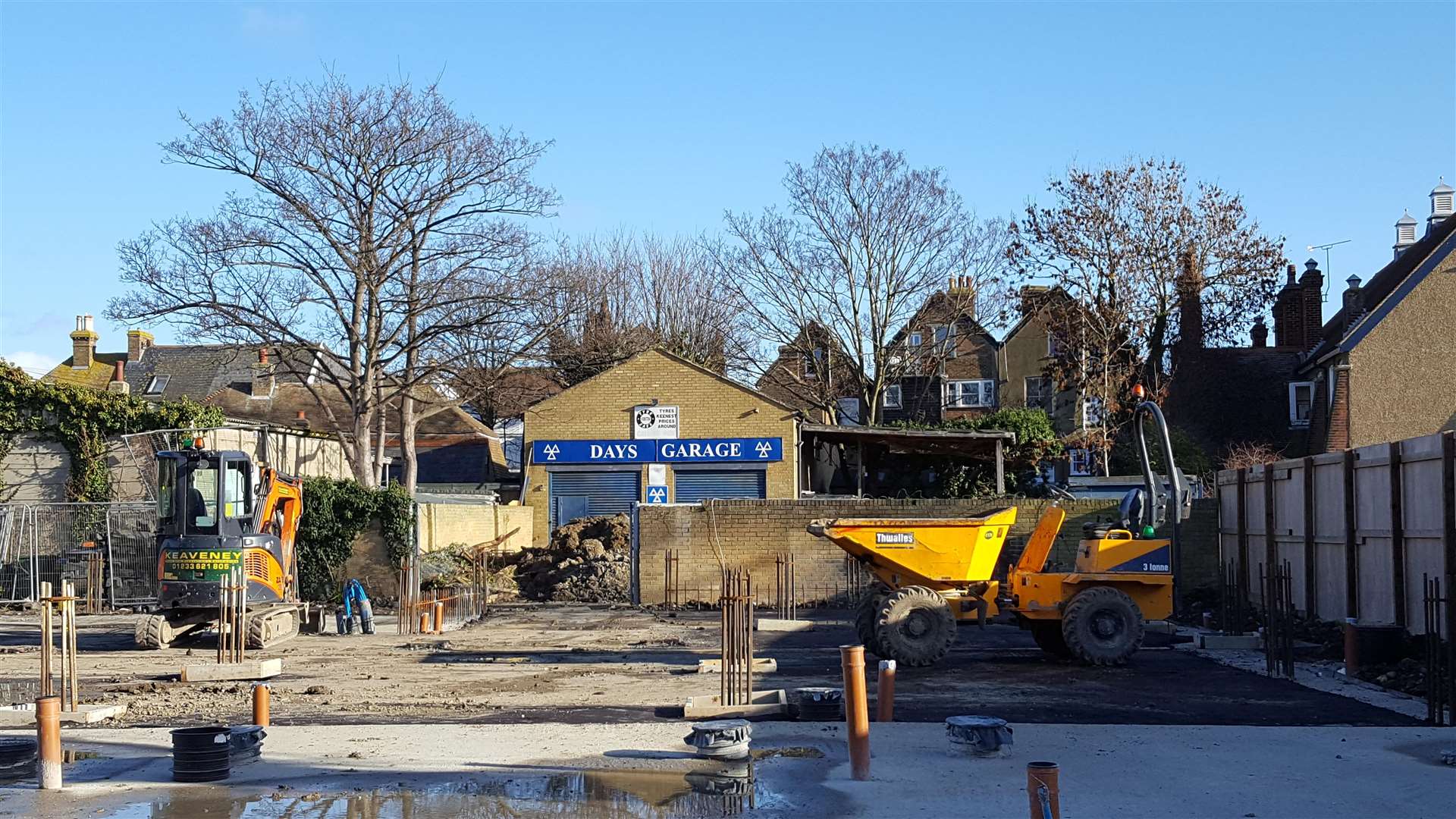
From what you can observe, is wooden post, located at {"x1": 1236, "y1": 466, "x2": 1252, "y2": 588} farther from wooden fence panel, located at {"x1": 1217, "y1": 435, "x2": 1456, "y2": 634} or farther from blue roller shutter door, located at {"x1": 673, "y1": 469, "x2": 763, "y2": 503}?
blue roller shutter door, located at {"x1": 673, "y1": 469, "x2": 763, "y2": 503}

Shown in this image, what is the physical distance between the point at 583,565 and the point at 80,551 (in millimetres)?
10544

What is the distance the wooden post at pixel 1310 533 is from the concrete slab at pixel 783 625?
787 centimetres

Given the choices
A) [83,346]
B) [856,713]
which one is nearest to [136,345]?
[83,346]

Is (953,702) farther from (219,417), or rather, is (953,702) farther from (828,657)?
(219,417)

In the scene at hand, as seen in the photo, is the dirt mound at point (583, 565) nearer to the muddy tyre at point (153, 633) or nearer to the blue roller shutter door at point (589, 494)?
the blue roller shutter door at point (589, 494)

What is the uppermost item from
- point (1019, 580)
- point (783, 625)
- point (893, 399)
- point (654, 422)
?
point (893, 399)

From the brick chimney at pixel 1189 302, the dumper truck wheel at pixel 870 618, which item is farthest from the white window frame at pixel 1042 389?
the dumper truck wheel at pixel 870 618

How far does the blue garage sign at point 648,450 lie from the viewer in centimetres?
3778

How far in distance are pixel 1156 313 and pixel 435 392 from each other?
2486cm

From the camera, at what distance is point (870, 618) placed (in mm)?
16766

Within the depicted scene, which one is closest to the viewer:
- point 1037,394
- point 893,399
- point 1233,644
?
point 1233,644

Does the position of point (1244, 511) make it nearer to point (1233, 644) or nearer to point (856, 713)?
point (1233, 644)

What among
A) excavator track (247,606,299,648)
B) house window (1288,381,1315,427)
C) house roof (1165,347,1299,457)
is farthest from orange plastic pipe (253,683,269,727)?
house window (1288,381,1315,427)

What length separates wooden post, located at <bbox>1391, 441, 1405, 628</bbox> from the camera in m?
16.1
